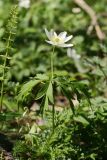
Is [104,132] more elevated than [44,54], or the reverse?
[44,54]

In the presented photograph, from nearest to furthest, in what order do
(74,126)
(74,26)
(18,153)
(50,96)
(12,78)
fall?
(50,96) → (18,153) → (74,126) → (12,78) → (74,26)

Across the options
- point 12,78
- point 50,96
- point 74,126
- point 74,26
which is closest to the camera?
point 50,96

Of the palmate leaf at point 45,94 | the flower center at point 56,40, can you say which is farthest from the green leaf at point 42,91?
the flower center at point 56,40

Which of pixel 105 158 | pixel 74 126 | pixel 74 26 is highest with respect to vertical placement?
pixel 74 26

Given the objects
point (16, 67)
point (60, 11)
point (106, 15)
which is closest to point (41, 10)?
A: point (60, 11)

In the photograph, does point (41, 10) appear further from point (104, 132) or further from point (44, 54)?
point (104, 132)

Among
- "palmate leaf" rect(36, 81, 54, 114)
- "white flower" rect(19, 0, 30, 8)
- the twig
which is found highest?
"white flower" rect(19, 0, 30, 8)

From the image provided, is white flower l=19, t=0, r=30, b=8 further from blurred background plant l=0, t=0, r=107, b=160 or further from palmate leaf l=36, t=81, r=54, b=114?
palmate leaf l=36, t=81, r=54, b=114

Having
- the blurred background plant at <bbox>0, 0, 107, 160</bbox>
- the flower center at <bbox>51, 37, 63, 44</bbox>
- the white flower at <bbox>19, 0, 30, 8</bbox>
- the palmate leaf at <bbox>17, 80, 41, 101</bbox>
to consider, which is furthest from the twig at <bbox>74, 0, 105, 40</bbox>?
the palmate leaf at <bbox>17, 80, 41, 101</bbox>
